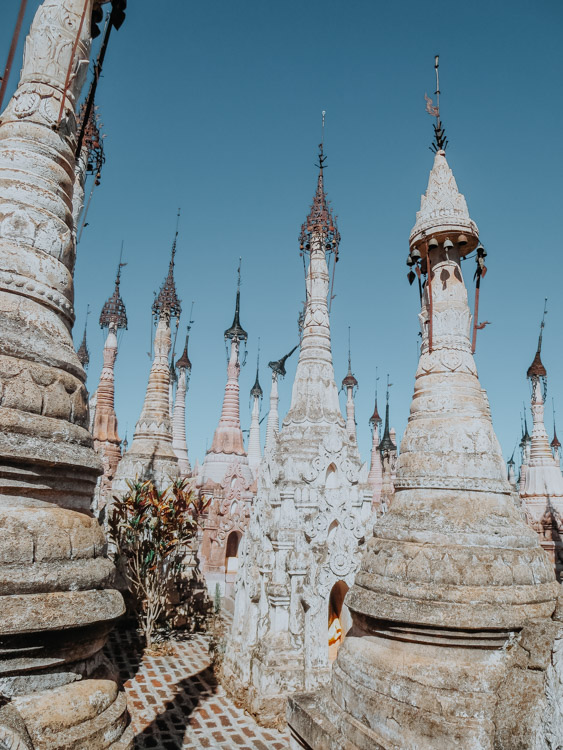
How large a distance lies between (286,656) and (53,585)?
266 inches

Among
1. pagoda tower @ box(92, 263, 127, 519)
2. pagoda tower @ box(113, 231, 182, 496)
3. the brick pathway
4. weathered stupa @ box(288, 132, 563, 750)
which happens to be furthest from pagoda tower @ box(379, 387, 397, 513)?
weathered stupa @ box(288, 132, 563, 750)

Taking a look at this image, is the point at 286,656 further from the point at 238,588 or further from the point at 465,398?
the point at 465,398

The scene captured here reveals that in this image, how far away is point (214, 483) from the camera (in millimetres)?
22094

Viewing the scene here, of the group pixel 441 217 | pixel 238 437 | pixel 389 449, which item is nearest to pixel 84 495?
pixel 441 217

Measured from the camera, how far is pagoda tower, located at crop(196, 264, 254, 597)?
1945 centimetres

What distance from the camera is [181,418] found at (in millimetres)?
28156

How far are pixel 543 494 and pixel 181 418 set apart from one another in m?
18.7

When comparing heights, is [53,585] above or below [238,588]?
above

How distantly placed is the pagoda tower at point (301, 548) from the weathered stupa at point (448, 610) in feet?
12.8

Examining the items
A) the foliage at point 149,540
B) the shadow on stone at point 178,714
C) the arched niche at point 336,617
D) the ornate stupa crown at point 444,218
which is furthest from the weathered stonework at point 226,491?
the ornate stupa crown at point 444,218

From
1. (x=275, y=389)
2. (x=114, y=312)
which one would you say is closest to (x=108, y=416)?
(x=114, y=312)

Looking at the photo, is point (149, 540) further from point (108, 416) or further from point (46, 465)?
point (108, 416)

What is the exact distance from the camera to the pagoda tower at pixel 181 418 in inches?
1010

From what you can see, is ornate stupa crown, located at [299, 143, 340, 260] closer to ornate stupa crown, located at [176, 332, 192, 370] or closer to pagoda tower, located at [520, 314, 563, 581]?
pagoda tower, located at [520, 314, 563, 581]
